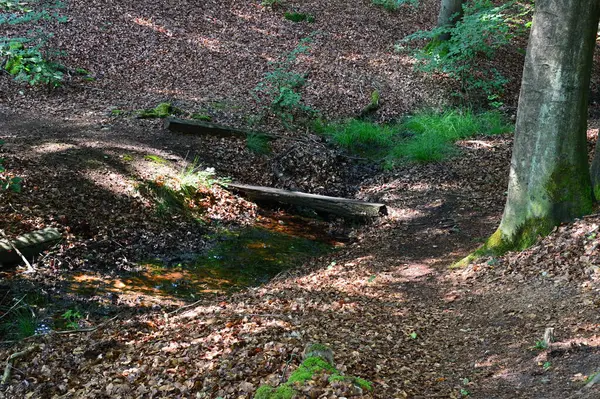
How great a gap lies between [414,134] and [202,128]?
484cm

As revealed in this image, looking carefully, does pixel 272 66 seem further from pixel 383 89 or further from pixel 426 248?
pixel 426 248

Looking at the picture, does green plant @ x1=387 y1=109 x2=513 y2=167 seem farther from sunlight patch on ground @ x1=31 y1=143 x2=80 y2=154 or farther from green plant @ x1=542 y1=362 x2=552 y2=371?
green plant @ x1=542 y1=362 x2=552 y2=371

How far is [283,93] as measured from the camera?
13766 mm

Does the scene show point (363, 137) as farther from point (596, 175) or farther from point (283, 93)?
point (596, 175)

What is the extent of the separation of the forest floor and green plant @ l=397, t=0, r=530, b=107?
1.97 feet

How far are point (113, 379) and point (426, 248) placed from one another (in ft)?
16.4

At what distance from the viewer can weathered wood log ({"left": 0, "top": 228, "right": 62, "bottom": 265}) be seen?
7.16 meters

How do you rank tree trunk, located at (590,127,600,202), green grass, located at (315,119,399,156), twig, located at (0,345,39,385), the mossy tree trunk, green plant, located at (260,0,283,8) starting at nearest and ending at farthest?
twig, located at (0,345,39,385), the mossy tree trunk, tree trunk, located at (590,127,600,202), green grass, located at (315,119,399,156), green plant, located at (260,0,283,8)

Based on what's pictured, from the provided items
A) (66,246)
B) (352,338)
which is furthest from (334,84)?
(352,338)

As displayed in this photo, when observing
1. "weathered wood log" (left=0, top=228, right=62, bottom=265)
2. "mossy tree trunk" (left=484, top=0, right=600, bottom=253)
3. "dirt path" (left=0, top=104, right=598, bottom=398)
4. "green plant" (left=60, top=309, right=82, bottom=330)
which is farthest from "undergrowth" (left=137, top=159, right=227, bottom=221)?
"mossy tree trunk" (left=484, top=0, right=600, bottom=253)

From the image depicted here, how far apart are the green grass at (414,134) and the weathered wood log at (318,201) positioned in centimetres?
226

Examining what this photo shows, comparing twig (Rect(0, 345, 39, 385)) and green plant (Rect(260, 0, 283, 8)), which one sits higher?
green plant (Rect(260, 0, 283, 8))

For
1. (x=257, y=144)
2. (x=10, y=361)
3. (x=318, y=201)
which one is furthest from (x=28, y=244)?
(x=257, y=144)

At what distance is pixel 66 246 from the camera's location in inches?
307
